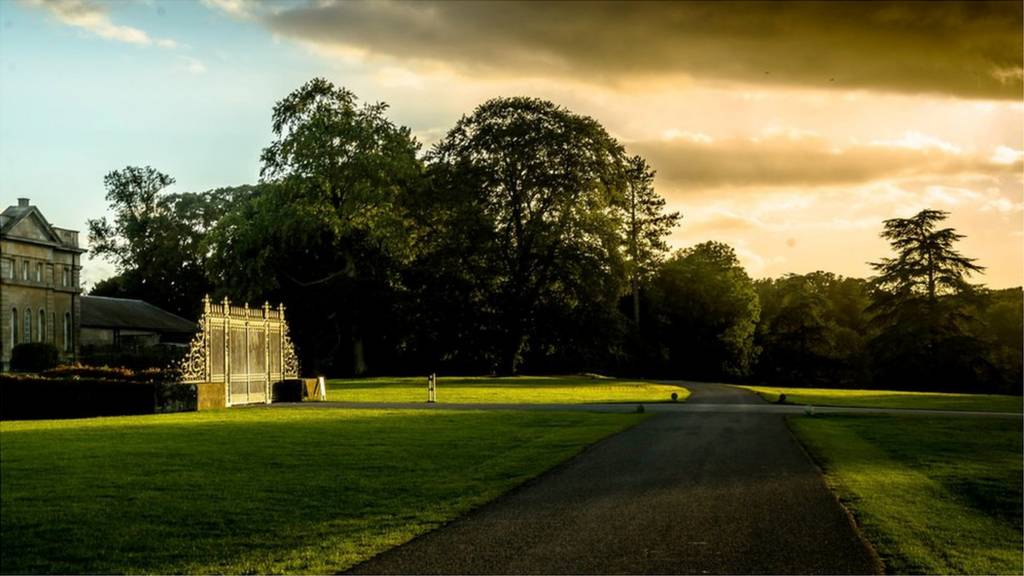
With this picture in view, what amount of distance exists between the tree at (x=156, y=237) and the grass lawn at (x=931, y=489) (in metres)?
67.1

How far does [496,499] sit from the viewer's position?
12.7 metres

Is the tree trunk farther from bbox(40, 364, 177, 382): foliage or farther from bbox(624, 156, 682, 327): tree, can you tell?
bbox(40, 364, 177, 382): foliage

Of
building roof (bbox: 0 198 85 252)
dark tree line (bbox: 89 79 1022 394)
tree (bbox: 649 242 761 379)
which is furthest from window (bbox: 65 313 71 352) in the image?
tree (bbox: 649 242 761 379)

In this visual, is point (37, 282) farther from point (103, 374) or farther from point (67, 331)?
point (103, 374)

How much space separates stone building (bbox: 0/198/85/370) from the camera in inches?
2665

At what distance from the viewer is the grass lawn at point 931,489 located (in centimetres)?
999

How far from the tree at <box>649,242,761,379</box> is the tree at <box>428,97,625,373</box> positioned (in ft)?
84.8

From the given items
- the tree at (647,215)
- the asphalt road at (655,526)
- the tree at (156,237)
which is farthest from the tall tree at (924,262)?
the asphalt road at (655,526)

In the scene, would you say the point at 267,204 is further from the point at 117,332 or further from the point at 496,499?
the point at 496,499

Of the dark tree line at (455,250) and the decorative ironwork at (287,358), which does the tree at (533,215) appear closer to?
the dark tree line at (455,250)

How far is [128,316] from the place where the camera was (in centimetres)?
7731

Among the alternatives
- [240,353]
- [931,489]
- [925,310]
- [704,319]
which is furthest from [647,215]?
[931,489]

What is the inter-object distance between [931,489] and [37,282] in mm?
69107

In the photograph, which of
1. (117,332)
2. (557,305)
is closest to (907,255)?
(557,305)
